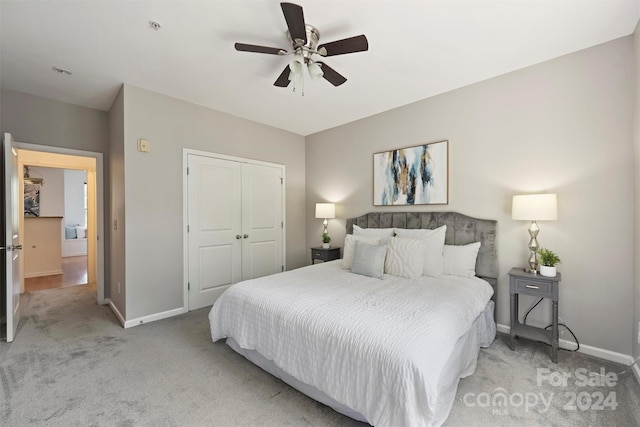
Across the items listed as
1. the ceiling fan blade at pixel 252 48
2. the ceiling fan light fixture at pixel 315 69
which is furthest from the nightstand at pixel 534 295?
the ceiling fan blade at pixel 252 48

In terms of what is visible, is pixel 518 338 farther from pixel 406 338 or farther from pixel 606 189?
pixel 406 338

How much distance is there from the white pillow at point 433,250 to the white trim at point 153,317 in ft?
9.77

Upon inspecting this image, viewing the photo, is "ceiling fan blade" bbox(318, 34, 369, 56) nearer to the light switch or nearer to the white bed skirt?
the white bed skirt

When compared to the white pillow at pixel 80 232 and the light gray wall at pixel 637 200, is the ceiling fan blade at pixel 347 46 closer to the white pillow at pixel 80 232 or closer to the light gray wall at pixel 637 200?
the light gray wall at pixel 637 200

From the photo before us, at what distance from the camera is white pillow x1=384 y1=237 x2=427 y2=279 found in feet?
8.98

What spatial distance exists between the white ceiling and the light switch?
2.03ft

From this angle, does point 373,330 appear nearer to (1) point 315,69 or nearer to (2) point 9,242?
(1) point 315,69

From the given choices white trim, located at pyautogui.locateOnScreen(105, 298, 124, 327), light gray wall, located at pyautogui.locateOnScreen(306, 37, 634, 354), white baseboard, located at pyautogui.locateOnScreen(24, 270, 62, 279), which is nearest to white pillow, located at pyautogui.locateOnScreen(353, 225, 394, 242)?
light gray wall, located at pyautogui.locateOnScreen(306, 37, 634, 354)

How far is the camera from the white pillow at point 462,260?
2.81 m

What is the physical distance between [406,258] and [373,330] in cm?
134

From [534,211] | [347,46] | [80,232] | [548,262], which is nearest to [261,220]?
[347,46]

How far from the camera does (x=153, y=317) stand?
328cm

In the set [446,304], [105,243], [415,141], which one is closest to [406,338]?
[446,304]

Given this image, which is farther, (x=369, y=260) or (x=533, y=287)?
(x=369, y=260)
